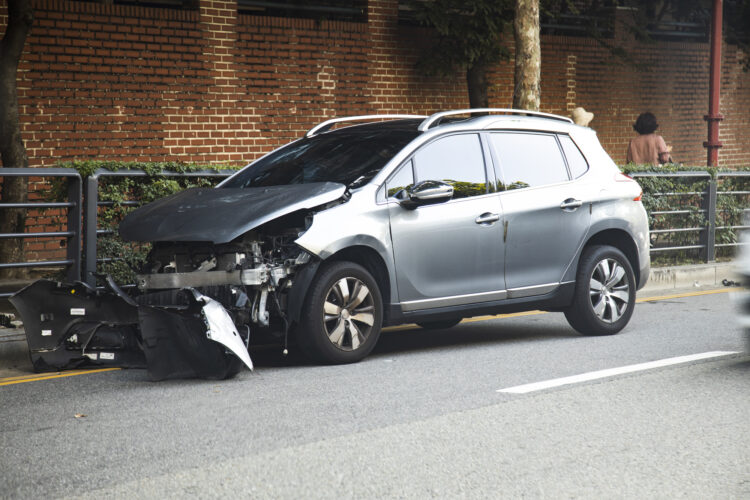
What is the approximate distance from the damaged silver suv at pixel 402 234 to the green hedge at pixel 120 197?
1.06 m

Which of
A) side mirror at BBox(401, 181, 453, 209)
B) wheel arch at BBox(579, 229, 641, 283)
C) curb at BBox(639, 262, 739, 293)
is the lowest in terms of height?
curb at BBox(639, 262, 739, 293)

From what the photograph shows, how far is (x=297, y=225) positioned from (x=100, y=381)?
1719 millimetres

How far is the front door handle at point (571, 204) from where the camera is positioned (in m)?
8.78

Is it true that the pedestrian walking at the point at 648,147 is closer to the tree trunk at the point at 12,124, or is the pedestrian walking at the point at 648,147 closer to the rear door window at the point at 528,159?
the rear door window at the point at 528,159

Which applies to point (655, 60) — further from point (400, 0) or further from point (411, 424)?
point (411, 424)

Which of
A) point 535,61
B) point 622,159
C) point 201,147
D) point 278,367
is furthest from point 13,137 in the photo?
point 622,159

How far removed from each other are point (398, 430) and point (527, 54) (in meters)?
8.44

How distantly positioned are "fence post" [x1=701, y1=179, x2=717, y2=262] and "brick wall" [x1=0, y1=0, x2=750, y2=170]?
14.7 feet

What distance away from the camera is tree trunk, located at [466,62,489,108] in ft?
55.4

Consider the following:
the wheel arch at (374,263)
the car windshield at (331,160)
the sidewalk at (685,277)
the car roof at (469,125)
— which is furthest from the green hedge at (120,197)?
the sidewalk at (685,277)

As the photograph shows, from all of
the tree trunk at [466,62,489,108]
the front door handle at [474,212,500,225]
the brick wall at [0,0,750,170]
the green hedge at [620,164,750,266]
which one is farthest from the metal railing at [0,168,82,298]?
the tree trunk at [466,62,489,108]

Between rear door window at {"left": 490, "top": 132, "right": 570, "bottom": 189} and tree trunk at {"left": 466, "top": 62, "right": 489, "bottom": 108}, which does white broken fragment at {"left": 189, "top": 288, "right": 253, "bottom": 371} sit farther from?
tree trunk at {"left": 466, "top": 62, "right": 489, "bottom": 108}

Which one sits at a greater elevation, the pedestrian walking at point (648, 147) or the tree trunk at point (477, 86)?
the tree trunk at point (477, 86)

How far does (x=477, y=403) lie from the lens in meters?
6.37
